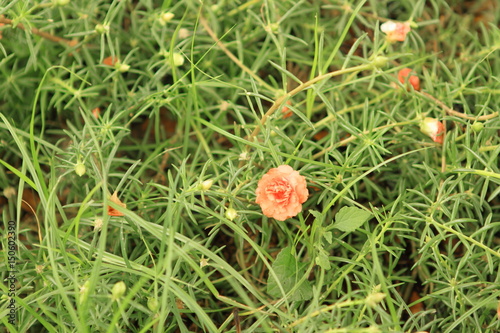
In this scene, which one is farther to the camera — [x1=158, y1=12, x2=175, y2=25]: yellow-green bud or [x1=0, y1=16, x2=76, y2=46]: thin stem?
[x1=158, y1=12, x2=175, y2=25]: yellow-green bud

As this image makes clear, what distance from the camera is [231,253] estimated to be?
166 centimetres

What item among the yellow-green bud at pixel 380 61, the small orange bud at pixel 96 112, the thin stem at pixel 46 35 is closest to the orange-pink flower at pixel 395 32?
the yellow-green bud at pixel 380 61

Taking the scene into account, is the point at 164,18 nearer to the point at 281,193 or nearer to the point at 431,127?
the point at 281,193

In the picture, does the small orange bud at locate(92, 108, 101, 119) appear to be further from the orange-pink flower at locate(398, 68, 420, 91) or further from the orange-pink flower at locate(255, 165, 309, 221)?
the orange-pink flower at locate(398, 68, 420, 91)

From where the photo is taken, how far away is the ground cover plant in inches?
51.6

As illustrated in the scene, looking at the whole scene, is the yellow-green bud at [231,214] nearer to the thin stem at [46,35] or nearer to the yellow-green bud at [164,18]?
the yellow-green bud at [164,18]

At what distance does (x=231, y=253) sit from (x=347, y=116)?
65 cm

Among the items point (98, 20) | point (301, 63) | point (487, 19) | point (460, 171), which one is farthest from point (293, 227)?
point (487, 19)

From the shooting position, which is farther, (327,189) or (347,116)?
(347,116)

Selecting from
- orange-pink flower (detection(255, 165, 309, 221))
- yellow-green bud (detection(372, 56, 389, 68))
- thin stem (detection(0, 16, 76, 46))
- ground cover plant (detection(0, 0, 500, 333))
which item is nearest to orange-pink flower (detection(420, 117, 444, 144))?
ground cover plant (detection(0, 0, 500, 333))

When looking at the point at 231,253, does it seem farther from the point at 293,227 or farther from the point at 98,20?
the point at 98,20

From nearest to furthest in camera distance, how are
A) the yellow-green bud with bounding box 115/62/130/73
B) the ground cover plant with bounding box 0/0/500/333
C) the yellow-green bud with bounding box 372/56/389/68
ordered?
the yellow-green bud with bounding box 372/56/389/68 < the ground cover plant with bounding box 0/0/500/333 < the yellow-green bud with bounding box 115/62/130/73

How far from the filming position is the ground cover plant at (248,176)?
51.6 inches

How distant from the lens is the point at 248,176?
1.43 meters
